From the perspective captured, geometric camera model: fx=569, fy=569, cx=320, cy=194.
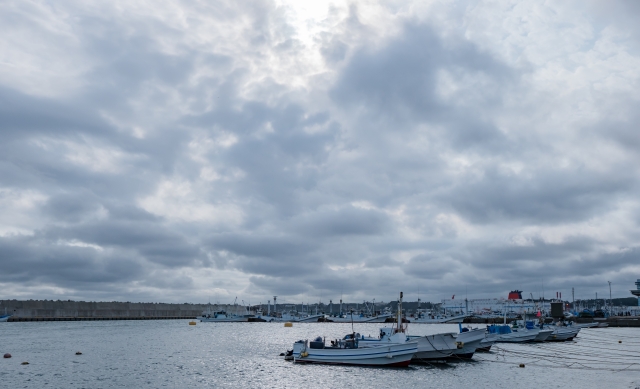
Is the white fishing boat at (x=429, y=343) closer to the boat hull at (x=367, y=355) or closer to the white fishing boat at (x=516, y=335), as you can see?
the boat hull at (x=367, y=355)

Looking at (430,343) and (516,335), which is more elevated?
(430,343)

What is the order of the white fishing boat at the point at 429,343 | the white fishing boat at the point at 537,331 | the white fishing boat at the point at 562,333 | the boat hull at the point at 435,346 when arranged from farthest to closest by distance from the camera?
1. the white fishing boat at the point at 562,333
2. the white fishing boat at the point at 537,331
3. the boat hull at the point at 435,346
4. the white fishing boat at the point at 429,343

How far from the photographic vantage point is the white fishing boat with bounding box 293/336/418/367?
5906cm

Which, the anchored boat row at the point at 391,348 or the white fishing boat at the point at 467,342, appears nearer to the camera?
the anchored boat row at the point at 391,348

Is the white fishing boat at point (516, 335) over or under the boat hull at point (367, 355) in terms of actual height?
under

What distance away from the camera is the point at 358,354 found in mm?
60156

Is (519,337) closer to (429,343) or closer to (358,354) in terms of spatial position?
(429,343)

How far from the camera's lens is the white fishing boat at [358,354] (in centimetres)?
5906

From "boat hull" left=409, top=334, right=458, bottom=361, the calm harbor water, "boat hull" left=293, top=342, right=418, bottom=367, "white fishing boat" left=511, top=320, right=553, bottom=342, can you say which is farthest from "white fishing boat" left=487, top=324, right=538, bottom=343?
"boat hull" left=293, top=342, right=418, bottom=367

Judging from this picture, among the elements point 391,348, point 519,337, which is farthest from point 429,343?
point 519,337

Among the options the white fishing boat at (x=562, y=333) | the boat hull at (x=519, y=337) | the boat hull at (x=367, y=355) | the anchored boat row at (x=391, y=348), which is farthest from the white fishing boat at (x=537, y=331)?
the boat hull at (x=367, y=355)

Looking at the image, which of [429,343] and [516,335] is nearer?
[429,343]

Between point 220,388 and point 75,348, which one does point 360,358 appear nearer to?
point 220,388

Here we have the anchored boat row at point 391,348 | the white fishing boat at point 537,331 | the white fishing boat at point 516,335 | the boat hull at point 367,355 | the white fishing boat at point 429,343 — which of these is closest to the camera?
the boat hull at point 367,355
